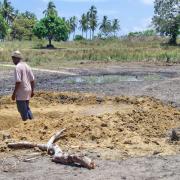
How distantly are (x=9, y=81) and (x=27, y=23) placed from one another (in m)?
71.0

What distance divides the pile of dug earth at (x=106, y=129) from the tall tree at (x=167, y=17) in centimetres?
4810

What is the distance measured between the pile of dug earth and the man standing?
1.33 ft

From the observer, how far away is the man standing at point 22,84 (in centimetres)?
1001

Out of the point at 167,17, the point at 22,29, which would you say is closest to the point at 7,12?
the point at 22,29

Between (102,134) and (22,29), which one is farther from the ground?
(22,29)

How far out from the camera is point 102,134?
9047mm

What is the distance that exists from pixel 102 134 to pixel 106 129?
368mm

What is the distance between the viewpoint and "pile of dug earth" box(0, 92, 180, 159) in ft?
26.8

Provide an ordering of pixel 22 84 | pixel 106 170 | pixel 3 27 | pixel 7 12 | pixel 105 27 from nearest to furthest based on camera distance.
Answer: pixel 106 170 → pixel 22 84 → pixel 3 27 → pixel 7 12 → pixel 105 27

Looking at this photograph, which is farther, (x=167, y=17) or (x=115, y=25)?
(x=115, y=25)

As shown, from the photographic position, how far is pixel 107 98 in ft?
50.8

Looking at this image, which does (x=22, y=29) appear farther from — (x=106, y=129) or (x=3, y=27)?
(x=106, y=129)

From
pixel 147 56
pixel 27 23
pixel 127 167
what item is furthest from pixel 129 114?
pixel 27 23

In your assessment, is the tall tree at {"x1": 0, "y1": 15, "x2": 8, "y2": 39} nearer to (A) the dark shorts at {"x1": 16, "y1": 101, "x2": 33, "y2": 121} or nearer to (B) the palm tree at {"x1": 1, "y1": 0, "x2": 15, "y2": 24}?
(B) the palm tree at {"x1": 1, "y1": 0, "x2": 15, "y2": 24}
